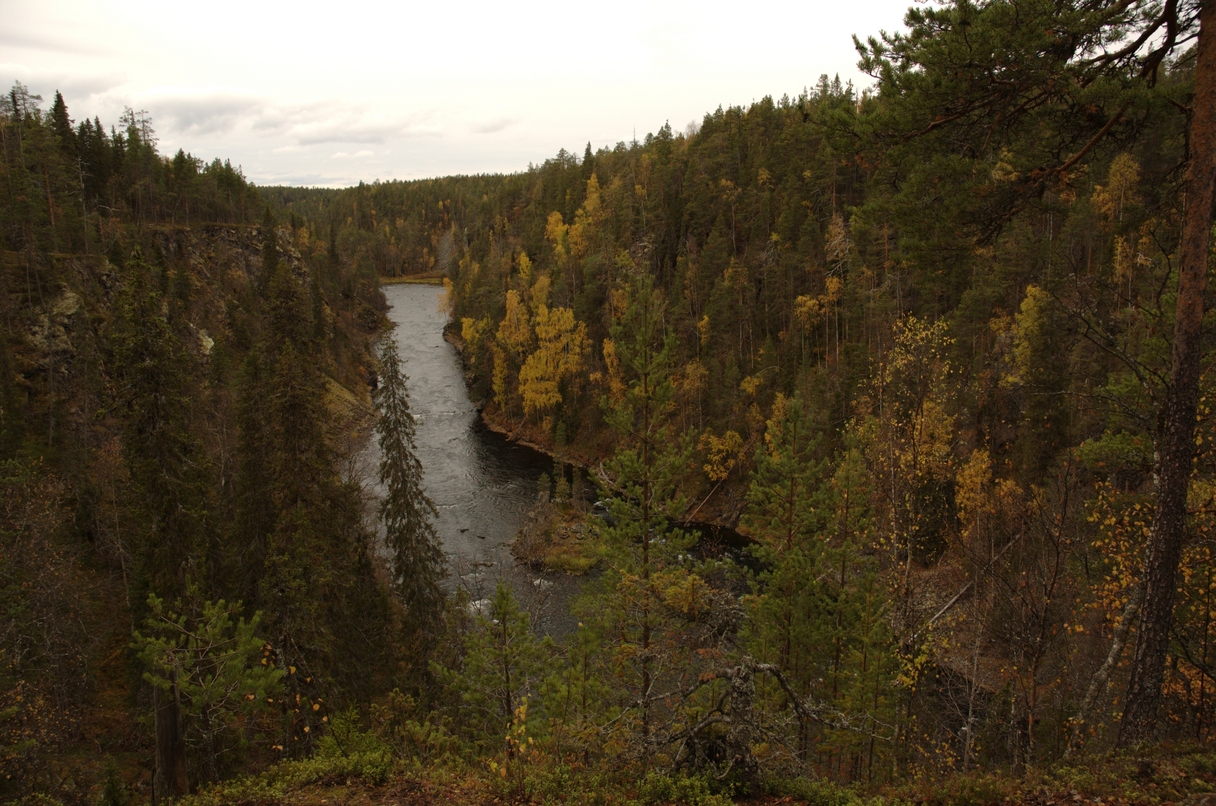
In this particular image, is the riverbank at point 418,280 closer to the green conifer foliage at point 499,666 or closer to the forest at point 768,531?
the forest at point 768,531

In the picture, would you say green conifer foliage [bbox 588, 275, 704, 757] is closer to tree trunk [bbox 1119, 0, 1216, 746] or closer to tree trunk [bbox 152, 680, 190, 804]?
tree trunk [bbox 1119, 0, 1216, 746]

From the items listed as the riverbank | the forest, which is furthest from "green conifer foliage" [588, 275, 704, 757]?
the riverbank

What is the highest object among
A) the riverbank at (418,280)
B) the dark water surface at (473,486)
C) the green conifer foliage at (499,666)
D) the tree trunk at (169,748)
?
the riverbank at (418,280)

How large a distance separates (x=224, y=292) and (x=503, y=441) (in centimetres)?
2867

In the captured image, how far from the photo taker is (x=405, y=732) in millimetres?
10273

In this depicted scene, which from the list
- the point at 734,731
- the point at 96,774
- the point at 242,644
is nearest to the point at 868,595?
the point at 734,731

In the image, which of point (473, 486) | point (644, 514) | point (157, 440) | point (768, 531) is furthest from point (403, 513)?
point (473, 486)

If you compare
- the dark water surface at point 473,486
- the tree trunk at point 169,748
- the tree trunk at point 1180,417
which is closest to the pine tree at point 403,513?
the dark water surface at point 473,486

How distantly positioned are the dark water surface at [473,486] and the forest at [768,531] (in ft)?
7.19

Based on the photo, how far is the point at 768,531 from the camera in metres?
15.5

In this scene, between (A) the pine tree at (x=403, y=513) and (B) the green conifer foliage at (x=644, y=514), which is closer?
(B) the green conifer foliage at (x=644, y=514)

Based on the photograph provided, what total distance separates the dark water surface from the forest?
219cm

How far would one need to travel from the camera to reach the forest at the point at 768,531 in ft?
21.7

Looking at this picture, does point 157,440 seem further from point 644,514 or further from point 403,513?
A: point 644,514
